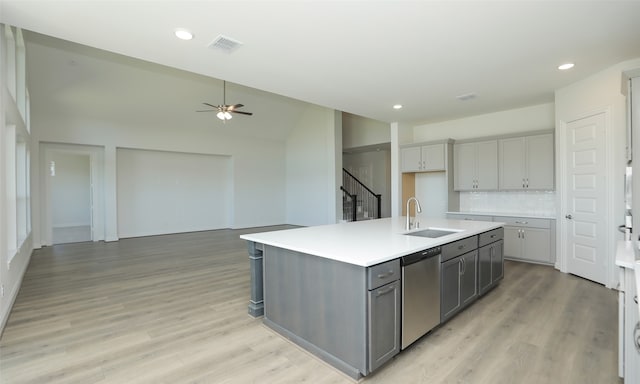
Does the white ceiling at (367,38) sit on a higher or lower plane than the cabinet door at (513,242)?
higher

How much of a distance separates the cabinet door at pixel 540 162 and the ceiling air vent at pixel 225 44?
4.91 meters

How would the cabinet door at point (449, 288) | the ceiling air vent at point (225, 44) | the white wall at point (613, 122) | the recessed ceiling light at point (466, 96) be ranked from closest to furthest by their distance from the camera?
the cabinet door at point (449, 288)
the ceiling air vent at point (225, 44)
the white wall at point (613, 122)
the recessed ceiling light at point (466, 96)

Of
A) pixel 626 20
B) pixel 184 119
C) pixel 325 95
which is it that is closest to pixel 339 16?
pixel 325 95

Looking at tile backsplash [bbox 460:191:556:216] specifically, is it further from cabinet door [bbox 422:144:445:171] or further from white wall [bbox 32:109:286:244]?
white wall [bbox 32:109:286:244]

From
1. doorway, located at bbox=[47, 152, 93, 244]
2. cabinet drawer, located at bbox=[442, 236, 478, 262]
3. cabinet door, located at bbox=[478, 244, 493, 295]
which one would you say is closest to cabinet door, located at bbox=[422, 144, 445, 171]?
cabinet door, located at bbox=[478, 244, 493, 295]

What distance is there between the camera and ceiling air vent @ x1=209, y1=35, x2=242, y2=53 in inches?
120

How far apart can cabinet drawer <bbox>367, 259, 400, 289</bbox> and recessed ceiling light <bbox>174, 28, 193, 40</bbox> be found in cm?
265

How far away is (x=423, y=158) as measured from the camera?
6430 mm

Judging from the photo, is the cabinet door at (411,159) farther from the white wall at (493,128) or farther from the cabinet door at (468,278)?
the cabinet door at (468,278)

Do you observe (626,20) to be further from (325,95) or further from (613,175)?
(325,95)

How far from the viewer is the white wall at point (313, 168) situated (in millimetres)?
9133

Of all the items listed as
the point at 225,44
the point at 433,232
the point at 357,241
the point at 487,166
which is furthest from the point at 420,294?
the point at 487,166

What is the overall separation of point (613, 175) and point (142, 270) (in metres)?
6.68

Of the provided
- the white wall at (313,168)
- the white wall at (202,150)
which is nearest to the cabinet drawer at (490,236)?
the white wall at (313,168)
